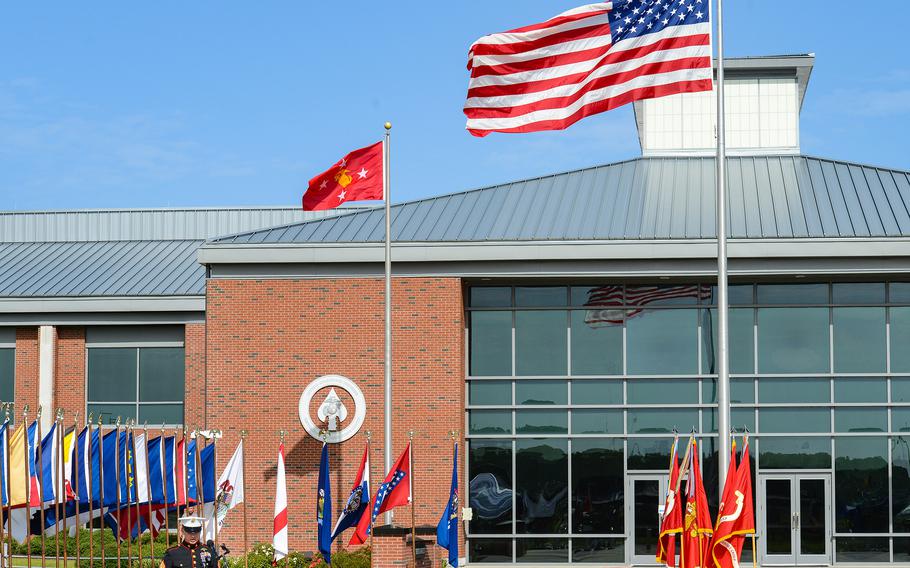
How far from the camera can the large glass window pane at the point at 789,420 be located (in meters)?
28.3

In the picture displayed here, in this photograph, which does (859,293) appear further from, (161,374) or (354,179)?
(161,374)

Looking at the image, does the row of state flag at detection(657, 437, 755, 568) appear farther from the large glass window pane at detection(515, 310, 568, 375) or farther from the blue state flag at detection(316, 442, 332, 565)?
the large glass window pane at detection(515, 310, 568, 375)

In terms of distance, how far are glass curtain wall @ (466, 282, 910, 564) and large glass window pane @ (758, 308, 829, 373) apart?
0.03 metres

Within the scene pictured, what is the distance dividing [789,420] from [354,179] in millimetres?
11083

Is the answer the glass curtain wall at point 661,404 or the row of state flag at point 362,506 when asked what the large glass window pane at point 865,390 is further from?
the row of state flag at point 362,506

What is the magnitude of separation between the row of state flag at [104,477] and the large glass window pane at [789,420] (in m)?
11.7

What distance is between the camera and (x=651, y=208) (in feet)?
98.3

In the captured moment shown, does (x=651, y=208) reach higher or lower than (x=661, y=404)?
higher

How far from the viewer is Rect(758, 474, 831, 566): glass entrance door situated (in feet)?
91.3

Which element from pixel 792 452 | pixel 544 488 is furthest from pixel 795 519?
pixel 544 488

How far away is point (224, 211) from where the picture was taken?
5150 cm

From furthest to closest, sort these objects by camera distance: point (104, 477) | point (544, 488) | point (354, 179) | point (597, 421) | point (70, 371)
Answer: point (70, 371) → point (597, 421) → point (544, 488) → point (354, 179) → point (104, 477)

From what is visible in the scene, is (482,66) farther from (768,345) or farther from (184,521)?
(768,345)

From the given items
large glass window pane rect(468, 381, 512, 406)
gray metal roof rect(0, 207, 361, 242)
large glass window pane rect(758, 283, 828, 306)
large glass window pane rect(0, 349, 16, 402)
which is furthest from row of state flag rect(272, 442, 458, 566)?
gray metal roof rect(0, 207, 361, 242)
